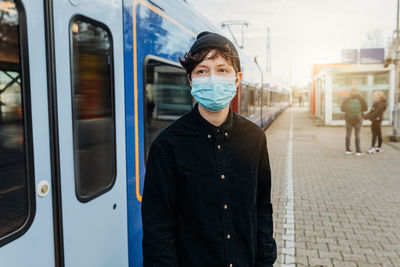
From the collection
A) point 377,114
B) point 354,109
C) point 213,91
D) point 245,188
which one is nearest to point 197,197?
point 245,188

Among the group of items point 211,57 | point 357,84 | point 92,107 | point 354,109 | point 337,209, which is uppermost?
point 357,84

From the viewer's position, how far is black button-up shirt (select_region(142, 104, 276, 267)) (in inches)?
68.7

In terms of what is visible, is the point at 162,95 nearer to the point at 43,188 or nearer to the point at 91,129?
the point at 91,129

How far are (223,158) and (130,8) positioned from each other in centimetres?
157

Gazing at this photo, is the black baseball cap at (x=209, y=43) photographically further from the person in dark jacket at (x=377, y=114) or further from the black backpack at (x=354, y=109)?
the person in dark jacket at (x=377, y=114)

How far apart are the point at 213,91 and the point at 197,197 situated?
1.62 ft

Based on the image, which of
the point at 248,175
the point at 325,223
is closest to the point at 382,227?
the point at 325,223

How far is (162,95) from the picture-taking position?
12.1 feet

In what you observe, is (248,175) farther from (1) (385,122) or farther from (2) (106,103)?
(1) (385,122)

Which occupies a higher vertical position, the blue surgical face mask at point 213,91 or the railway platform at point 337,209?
the blue surgical face mask at point 213,91

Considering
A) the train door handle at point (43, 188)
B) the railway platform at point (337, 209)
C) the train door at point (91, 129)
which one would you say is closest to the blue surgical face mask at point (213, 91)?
the train door at point (91, 129)

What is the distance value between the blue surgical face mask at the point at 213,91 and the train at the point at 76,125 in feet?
2.52

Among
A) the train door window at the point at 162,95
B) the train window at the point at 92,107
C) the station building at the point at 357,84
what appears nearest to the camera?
the train window at the point at 92,107

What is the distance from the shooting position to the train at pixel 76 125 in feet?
6.12
